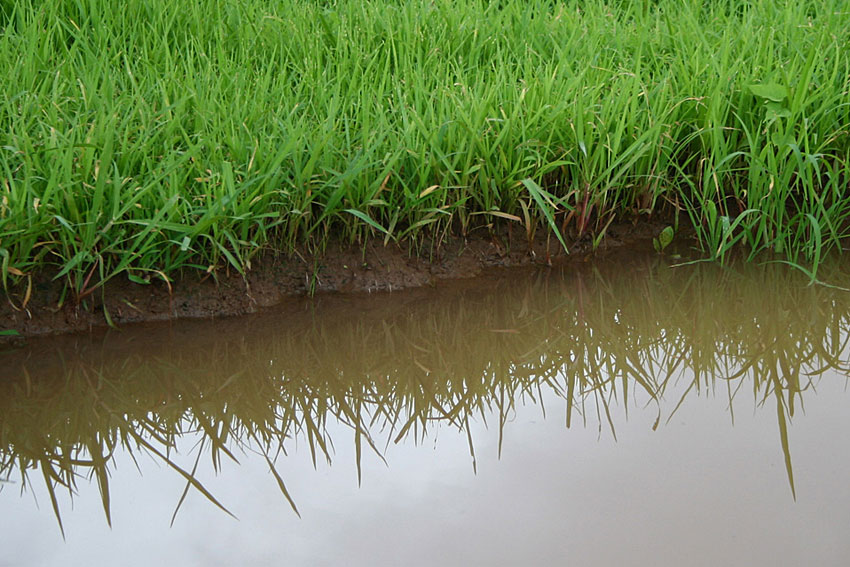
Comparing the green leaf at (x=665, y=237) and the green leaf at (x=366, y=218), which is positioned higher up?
the green leaf at (x=366, y=218)

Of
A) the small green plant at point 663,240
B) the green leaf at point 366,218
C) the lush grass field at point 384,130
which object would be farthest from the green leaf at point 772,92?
the green leaf at point 366,218

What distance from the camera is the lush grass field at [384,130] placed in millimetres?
2031

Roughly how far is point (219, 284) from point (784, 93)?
1.56m

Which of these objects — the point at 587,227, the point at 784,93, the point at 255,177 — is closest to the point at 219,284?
the point at 255,177

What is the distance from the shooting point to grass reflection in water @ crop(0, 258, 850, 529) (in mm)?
1711

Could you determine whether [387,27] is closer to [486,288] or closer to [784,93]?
[486,288]

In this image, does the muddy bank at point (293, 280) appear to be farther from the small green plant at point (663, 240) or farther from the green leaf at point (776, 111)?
the green leaf at point (776, 111)

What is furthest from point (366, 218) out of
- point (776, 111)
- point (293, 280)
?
point (776, 111)

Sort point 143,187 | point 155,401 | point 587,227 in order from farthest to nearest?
point 587,227
point 143,187
point 155,401

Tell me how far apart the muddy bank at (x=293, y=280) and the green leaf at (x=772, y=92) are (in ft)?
1.42

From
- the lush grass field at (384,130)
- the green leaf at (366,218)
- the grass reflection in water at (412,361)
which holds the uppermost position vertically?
the lush grass field at (384,130)

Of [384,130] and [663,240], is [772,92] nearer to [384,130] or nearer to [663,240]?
[663,240]

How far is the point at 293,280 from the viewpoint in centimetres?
221

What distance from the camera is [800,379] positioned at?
6.12 ft
